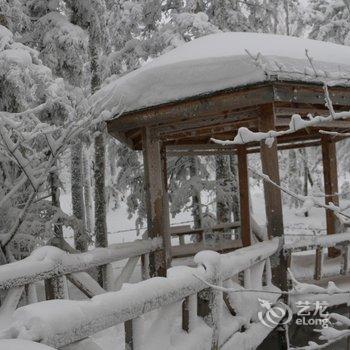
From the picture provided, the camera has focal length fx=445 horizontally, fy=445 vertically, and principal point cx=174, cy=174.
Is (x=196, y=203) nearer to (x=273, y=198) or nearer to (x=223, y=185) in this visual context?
(x=223, y=185)

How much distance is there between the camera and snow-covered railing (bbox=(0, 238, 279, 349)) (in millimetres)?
2092

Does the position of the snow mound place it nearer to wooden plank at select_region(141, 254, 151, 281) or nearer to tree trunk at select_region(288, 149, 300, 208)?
wooden plank at select_region(141, 254, 151, 281)

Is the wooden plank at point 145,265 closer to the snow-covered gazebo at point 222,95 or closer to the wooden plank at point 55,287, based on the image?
the snow-covered gazebo at point 222,95

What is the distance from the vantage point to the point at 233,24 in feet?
47.8

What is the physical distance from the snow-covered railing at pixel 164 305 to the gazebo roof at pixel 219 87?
181cm

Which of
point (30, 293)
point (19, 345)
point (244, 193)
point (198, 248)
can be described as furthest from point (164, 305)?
point (198, 248)

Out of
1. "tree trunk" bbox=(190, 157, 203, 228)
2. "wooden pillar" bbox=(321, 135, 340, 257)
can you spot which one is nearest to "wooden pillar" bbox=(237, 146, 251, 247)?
"wooden pillar" bbox=(321, 135, 340, 257)

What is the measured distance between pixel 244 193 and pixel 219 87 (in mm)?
4436

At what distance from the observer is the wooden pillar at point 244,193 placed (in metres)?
9.36

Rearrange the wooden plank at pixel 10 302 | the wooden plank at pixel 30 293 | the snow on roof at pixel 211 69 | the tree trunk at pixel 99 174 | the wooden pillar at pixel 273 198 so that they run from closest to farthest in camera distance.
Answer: the wooden plank at pixel 10 302 < the wooden plank at pixel 30 293 < the snow on roof at pixel 211 69 < the wooden pillar at pixel 273 198 < the tree trunk at pixel 99 174

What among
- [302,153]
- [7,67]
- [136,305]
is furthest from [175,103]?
[302,153]

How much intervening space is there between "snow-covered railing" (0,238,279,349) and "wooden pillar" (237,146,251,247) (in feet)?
12.7

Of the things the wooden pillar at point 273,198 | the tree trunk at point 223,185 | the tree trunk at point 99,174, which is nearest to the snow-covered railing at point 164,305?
the wooden pillar at point 273,198

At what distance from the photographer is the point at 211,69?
17.6ft
